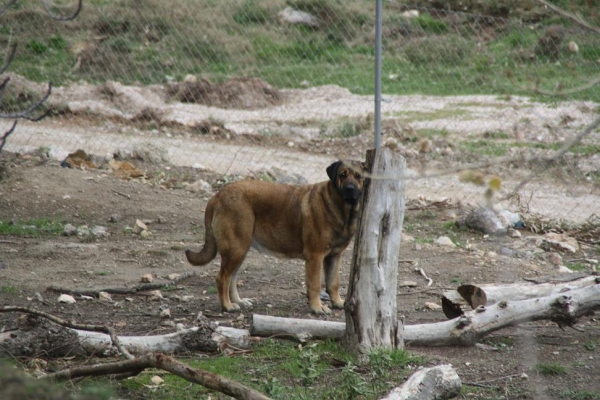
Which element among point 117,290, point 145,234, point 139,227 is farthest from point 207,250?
point 139,227

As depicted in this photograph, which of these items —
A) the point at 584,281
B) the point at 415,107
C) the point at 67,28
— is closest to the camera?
the point at 584,281

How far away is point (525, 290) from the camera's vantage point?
6.76m

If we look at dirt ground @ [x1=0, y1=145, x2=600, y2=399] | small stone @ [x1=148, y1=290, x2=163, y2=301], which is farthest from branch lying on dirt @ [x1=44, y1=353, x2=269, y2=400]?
small stone @ [x1=148, y1=290, x2=163, y2=301]

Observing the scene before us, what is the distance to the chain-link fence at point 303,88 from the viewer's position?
1272 centimetres

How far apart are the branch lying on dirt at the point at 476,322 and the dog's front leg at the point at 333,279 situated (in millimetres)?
1414

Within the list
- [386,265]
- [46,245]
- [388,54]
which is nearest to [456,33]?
[388,54]

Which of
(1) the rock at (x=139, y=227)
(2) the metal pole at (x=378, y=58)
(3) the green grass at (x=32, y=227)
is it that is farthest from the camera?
(1) the rock at (x=139, y=227)

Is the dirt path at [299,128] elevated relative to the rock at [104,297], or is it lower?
lower

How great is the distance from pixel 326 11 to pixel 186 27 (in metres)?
3.90

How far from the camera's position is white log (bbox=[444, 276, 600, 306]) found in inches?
263

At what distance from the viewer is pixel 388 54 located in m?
17.3

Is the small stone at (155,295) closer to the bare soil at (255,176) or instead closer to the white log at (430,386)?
the bare soil at (255,176)

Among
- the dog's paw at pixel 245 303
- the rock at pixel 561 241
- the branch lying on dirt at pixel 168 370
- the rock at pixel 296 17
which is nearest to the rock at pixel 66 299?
the dog's paw at pixel 245 303

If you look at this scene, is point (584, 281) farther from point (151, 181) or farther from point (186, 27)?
point (186, 27)
